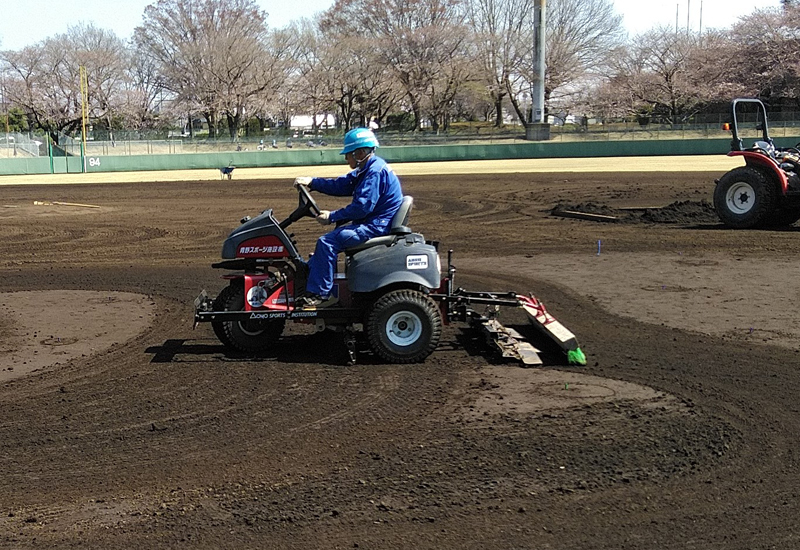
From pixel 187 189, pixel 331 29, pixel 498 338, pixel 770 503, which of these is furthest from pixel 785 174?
pixel 331 29

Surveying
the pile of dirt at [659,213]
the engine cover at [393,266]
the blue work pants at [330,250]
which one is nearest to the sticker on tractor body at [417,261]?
the engine cover at [393,266]

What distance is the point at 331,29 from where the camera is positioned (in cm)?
7031

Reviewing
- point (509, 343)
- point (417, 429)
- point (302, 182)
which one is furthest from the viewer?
point (509, 343)

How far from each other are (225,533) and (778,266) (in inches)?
397

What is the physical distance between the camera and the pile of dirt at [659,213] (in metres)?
17.2

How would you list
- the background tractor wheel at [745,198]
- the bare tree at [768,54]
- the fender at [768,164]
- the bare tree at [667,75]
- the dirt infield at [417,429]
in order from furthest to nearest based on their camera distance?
the bare tree at [667,75], the bare tree at [768,54], the background tractor wheel at [745,198], the fender at [768,164], the dirt infield at [417,429]

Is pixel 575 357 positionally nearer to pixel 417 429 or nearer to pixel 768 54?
pixel 417 429

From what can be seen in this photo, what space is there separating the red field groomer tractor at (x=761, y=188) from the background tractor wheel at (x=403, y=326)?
989 cm

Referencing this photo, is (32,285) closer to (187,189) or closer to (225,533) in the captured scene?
(225,533)

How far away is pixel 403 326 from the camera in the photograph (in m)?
7.30

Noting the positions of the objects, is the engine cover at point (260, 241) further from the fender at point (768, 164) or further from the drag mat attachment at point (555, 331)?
the fender at point (768, 164)

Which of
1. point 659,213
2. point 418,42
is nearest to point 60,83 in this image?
point 418,42

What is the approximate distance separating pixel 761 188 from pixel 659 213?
2.45 m

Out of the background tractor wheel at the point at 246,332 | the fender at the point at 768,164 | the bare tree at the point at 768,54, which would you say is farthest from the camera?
the bare tree at the point at 768,54
